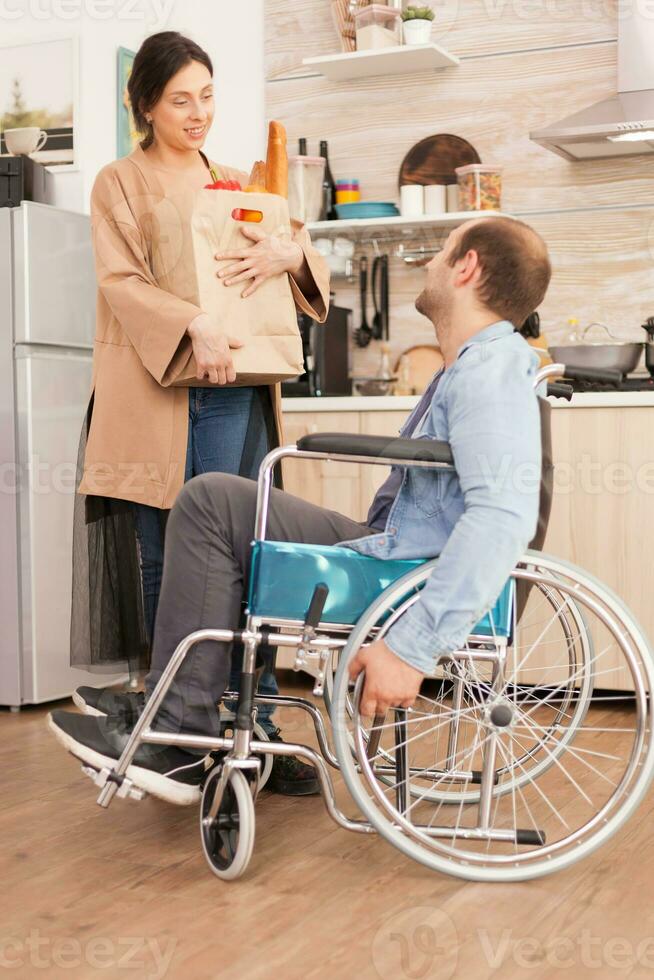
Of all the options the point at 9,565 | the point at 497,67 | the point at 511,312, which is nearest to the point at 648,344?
the point at 497,67

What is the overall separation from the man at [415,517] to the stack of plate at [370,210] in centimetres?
186

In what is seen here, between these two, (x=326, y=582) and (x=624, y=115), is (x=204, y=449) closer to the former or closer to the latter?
(x=326, y=582)

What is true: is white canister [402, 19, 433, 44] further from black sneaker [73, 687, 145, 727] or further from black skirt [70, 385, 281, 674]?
black sneaker [73, 687, 145, 727]

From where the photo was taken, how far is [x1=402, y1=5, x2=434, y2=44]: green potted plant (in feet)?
11.6

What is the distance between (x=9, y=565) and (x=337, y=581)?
159 cm

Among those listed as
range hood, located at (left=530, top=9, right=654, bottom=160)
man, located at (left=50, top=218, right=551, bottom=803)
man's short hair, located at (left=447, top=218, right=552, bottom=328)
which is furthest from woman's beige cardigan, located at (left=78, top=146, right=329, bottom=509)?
range hood, located at (left=530, top=9, right=654, bottom=160)

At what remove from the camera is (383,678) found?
1.63 metres

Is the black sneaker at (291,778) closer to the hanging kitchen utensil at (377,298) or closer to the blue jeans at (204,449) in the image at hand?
the blue jeans at (204,449)

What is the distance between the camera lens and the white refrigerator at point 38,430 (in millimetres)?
3014

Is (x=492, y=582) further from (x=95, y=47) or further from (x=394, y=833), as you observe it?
(x=95, y=47)

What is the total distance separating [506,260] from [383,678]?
65cm

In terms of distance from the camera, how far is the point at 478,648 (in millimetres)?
1791

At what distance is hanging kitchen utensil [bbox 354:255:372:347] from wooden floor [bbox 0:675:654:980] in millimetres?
2003

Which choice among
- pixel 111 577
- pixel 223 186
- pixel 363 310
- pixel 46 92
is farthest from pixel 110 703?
pixel 46 92
